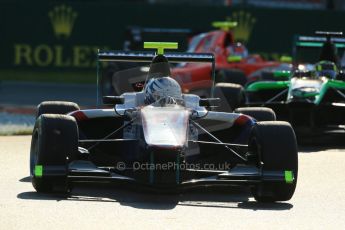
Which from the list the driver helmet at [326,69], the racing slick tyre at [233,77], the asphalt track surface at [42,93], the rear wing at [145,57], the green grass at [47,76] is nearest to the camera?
the rear wing at [145,57]

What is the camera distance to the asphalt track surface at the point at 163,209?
8.12 metres

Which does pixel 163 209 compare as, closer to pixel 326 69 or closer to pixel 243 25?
pixel 326 69

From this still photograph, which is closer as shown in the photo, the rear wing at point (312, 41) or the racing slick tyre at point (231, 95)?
the racing slick tyre at point (231, 95)

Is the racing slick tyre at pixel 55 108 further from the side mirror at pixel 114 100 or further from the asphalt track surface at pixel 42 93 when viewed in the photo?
the asphalt track surface at pixel 42 93

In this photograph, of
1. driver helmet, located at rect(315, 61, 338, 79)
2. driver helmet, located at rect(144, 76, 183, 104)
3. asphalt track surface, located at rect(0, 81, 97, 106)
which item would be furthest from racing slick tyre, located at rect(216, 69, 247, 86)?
driver helmet, located at rect(144, 76, 183, 104)

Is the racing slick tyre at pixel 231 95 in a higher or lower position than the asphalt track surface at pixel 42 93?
higher

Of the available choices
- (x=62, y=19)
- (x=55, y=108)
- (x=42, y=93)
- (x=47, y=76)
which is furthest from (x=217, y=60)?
(x=55, y=108)

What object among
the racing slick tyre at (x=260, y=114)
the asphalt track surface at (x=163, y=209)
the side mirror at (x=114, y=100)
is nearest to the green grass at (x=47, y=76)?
the racing slick tyre at (x=260, y=114)

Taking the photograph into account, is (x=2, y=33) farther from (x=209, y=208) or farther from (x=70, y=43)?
(x=209, y=208)

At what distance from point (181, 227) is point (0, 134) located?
A: 7719 millimetres

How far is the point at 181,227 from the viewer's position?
8.00m

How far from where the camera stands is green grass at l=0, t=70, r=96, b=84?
2600 cm

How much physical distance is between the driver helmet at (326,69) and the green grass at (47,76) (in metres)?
10.7

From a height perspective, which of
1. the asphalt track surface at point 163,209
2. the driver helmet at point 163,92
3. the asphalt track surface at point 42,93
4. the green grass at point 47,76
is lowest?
the asphalt track surface at point 42,93
